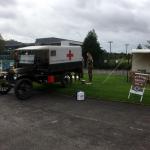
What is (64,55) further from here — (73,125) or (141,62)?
(141,62)

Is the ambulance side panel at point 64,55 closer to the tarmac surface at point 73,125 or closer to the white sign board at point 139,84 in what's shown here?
the tarmac surface at point 73,125

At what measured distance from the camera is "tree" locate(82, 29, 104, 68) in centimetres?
3619

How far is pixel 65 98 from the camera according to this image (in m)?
12.5

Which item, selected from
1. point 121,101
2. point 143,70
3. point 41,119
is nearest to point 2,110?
point 41,119

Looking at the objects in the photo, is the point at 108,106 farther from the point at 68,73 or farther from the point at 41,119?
the point at 68,73

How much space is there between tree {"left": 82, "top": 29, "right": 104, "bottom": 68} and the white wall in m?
16.0

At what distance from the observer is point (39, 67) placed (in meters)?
13.5

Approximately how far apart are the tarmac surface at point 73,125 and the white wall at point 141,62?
8.92m

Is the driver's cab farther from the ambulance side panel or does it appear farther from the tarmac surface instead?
the tarmac surface

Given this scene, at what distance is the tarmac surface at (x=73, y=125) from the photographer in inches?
261

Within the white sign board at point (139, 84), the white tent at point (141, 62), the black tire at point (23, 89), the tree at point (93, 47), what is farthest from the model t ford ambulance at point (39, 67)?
the tree at point (93, 47)

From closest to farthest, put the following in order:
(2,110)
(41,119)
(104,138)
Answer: (104,138), (41,119), (2,110)

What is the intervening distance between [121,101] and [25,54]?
5255mm

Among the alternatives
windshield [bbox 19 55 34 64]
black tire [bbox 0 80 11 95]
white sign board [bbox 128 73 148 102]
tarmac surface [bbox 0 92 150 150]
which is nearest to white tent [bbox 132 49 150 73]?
white sign board [bbox 128 73 148 102]
